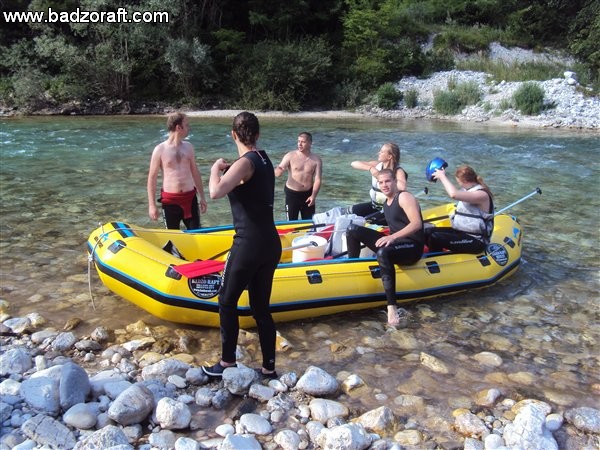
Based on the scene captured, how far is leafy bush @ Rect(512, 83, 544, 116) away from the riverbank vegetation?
2695mm

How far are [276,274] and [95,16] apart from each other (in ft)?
68.9

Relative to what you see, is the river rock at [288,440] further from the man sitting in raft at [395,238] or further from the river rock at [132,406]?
the man sitting in raft at [395,238]

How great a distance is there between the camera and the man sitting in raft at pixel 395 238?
15.3ft

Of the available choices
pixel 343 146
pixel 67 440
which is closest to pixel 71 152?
pixel 343 146

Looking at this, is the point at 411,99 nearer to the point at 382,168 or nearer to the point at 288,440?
the point at 382,168

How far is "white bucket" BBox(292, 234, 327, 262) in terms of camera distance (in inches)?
202

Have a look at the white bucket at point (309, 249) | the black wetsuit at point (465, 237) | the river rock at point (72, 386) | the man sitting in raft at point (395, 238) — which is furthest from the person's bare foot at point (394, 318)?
the river rock at point (72, 386)

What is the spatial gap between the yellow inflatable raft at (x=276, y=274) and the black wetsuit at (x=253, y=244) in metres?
1.01

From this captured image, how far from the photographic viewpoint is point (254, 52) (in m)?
24.6

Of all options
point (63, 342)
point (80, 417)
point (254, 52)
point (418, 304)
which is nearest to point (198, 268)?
point (63, 342)

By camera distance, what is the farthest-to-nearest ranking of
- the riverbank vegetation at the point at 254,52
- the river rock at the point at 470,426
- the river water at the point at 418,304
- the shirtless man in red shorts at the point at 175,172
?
1. the riverbank vegetation at the point at 254,52
2. the shirtless man in red shorts at the point at 175,172
3. the river water at the point at 418,304
4. the river rock at the point at 470,426

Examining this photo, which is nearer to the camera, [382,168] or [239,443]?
[239,443]

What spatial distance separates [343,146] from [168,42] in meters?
11.9

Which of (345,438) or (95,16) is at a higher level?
(95,16)
